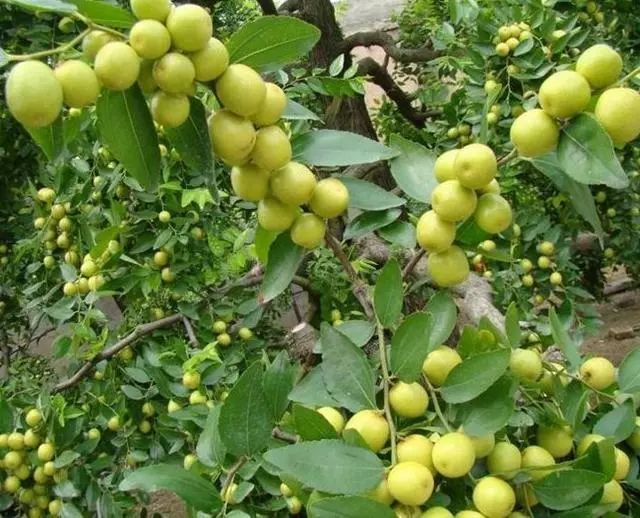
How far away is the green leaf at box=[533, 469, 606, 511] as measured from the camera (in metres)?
0.48

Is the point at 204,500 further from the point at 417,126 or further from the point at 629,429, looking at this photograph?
the point at 417,126

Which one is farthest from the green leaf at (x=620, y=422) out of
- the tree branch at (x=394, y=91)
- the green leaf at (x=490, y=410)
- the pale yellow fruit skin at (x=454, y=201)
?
the tree branch at (x=394, y=91)

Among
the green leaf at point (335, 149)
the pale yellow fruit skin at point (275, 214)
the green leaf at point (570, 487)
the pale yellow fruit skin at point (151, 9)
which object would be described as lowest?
the green leaf at point (570, 487)

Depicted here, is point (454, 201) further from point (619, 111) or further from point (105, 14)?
point (105, 14)

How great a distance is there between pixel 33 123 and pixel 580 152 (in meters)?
0.36

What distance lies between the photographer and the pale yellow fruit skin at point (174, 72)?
0.45m

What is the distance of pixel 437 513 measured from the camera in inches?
18.3

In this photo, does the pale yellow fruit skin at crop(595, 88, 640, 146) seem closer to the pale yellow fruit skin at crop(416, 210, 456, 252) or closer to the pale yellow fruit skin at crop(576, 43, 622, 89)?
the pale yellow fruit skin at crop(576, 43, 622, 89)

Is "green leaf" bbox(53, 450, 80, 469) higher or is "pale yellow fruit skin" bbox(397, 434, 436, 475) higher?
"pale yellow fruit skin" bbox(397, 434, 436, 475)

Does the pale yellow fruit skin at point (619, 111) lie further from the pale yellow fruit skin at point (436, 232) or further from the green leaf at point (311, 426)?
the green leaf at point (311, 426)

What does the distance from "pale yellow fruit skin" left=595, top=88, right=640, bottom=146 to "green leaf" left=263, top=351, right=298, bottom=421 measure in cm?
34

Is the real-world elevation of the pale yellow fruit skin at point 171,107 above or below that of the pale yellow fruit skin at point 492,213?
above

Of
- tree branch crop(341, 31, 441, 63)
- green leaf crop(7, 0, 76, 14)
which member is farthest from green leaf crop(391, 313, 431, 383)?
tree branch crop(341, 31, 441, 63)

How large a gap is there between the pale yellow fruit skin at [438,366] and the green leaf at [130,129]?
0.27 m
